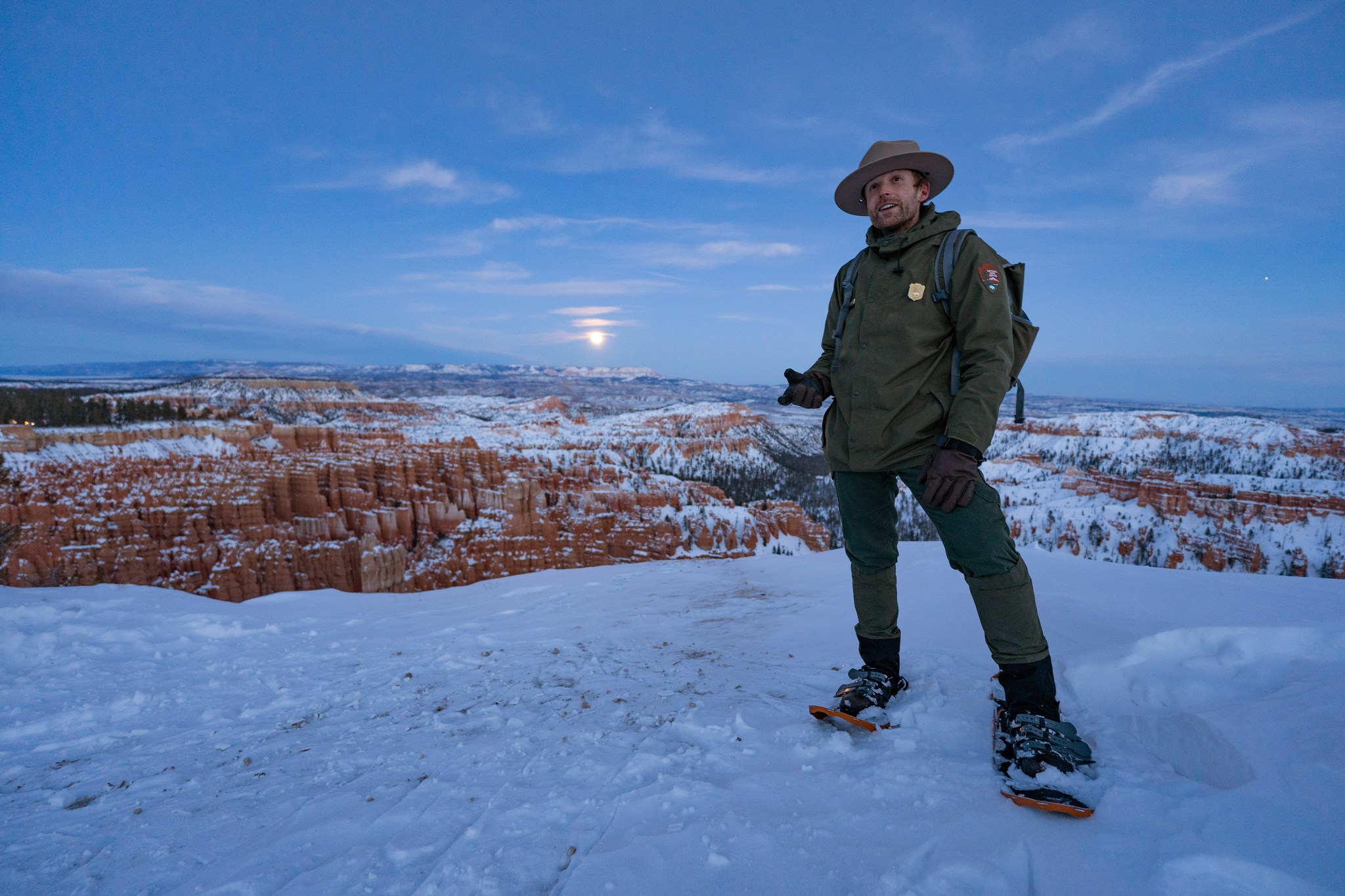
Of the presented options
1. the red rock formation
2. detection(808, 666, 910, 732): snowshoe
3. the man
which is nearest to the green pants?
the man

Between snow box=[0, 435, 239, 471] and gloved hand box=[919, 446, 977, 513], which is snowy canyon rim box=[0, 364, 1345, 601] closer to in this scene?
snow box=[0, 435, 239, 471]

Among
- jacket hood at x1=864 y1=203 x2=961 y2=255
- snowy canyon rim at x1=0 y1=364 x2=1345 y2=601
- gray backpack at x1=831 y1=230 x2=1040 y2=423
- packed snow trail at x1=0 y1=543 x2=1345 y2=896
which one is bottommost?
snowy canyon rim at x1=0 y1=364 x2=1345 y2=601

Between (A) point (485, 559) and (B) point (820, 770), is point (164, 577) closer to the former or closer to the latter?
(A) point (485, 559)

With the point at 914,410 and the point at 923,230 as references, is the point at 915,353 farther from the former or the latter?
the point at 923,230

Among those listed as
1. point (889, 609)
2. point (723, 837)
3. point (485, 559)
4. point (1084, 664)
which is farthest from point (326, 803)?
point (485, 559)

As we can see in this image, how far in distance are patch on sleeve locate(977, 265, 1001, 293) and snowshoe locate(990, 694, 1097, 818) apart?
1602mm

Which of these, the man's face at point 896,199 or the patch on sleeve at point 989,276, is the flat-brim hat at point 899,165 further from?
the patch on sleeve at point 989,276

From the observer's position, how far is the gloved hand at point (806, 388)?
101 inches

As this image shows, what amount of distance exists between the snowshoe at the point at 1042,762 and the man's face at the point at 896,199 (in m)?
2.03

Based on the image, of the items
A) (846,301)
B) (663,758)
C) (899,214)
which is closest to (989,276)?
(899,214)

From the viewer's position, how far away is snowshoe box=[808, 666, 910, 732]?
2.21 metres

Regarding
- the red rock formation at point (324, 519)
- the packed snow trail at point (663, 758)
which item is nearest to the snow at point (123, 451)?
the red rock formation at point (324, 519)

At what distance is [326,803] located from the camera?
1.91m

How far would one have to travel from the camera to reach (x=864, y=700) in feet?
7.65
